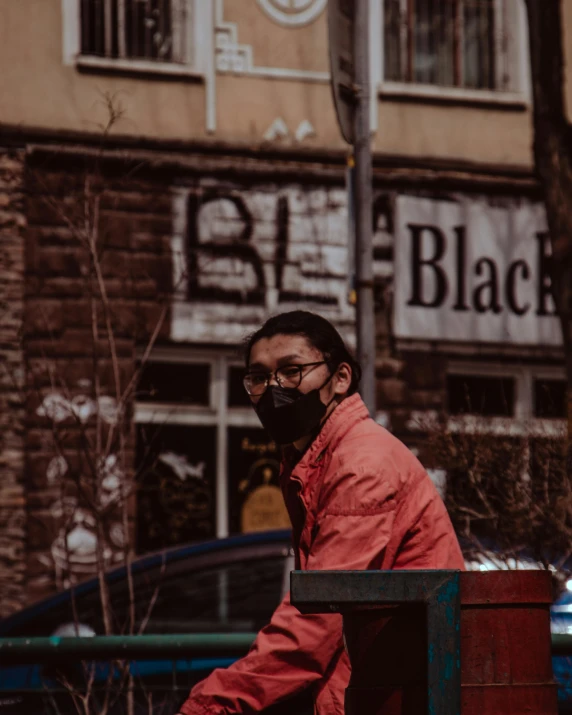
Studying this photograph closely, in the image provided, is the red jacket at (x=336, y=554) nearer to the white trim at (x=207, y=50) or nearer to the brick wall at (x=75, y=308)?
the brick wall at (x=75, y=308)

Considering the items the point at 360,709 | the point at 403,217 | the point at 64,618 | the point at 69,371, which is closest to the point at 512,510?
the point at 64,618

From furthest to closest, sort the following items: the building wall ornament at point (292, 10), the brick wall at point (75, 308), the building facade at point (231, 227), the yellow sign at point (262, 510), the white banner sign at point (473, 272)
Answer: the white banner sign at point (473, 272), the building wall ornament at point (292, 10), the yellow sign at point (262, 510), the building facade at point (231, 227), the brick wall at point (75, 308)

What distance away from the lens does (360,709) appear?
276 cm

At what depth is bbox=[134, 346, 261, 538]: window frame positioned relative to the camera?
12742 millimetres

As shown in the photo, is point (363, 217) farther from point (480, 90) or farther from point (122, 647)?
point (480, 90)

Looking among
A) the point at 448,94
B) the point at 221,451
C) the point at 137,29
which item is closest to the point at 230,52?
the point at 137,29

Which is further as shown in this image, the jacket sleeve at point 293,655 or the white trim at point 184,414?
the white trim at point 184,414

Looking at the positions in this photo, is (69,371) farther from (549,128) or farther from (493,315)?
(549,128)

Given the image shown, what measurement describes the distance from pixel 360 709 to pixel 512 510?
3.11m

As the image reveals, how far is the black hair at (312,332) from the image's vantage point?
3.68 m

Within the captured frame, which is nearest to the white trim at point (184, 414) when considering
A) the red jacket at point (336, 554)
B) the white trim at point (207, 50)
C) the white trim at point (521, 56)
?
the white trim at point (207, 50)

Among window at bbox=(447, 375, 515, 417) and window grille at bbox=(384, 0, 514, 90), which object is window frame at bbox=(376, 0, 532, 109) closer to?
window grille at bbox=(384, 0, 514, 90)

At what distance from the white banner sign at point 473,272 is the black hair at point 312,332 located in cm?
961

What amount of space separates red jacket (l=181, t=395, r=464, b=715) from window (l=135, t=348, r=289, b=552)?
355 inches
